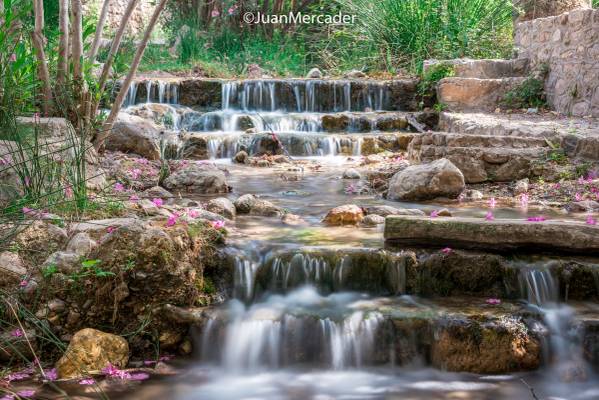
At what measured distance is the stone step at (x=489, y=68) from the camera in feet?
32.4

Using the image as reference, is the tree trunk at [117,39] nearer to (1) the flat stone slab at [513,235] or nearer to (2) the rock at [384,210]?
(2) the rock at [384,210]

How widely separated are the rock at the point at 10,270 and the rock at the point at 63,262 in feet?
0.39

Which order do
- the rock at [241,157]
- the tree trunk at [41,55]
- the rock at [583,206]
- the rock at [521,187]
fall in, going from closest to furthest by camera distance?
1. the tree trunk at [41,55]
2. the rock at [583,206]
3. the rock at [521,187]
4. the rock at [241,157]

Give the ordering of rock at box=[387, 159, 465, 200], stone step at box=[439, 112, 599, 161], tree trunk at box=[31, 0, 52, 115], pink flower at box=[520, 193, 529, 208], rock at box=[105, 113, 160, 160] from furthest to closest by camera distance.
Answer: rock at box=[105, 113, 160, 160] < stone step at box=[439, 112, 599, 161] < rock at box=[387, 159, 465, 200] < pink flower at box=[520, 193, 529, 208] < tree trunk at box=[31, 0, 52, 115]

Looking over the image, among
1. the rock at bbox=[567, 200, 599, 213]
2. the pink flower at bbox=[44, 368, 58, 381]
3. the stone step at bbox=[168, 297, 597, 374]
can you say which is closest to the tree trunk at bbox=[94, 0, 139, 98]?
the stone step at bbox=[168, 297, 597, 374]

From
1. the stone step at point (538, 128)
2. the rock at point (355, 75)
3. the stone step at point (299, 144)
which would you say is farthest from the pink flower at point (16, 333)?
the rock at point (355, 75)

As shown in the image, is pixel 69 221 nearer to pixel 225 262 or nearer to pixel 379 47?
pixel 225 262

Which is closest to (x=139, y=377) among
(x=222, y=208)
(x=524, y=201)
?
(x=222, y=208)

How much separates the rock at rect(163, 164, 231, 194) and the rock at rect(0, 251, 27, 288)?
2722 millimetres

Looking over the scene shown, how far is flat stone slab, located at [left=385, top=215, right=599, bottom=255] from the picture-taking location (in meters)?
3.72

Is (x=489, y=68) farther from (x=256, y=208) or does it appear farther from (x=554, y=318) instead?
(x=554, y=318)

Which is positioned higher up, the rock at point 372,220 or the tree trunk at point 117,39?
the tree trunk at point 117,39

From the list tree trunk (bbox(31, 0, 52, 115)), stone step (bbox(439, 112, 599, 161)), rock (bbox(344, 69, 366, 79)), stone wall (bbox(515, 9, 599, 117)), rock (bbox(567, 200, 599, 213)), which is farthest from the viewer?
rock (bbox(344, 69, 366, 79))

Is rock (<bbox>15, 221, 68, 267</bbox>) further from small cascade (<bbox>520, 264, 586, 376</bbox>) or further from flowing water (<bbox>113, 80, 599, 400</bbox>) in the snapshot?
small cascade (<bbox>520, 264, 586, 376</bbox>)
